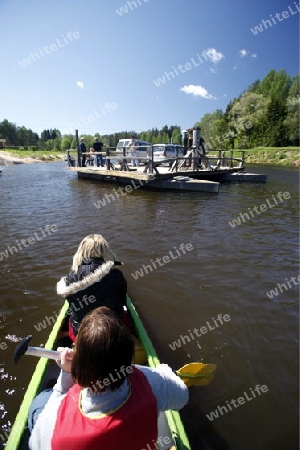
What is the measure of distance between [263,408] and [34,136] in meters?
120

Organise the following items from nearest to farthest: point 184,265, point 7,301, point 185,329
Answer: point 185,329 → point 7,301 → point 184,265

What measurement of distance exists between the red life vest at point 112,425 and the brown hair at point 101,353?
0.43 ft

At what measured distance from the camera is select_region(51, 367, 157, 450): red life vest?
1312 mm

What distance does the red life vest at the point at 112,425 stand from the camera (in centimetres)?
131

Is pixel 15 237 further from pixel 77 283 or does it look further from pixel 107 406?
pixel 107 406

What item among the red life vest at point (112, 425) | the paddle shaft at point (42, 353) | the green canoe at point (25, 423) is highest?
the red life vest at point (112, 425)

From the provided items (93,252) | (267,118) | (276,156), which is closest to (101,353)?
(93,252)

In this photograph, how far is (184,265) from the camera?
261 inches

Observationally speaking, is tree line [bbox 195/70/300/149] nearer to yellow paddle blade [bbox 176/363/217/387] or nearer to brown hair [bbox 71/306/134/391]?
yellow paddle blade [bbox 176/363/217/387]

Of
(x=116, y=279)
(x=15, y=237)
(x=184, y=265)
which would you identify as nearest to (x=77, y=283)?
(x=116, y=279)

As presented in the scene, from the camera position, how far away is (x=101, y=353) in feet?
4.45

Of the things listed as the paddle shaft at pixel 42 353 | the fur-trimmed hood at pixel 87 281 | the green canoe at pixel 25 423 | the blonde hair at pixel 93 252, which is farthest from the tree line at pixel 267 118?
the paddle shaft at pixel 42 353

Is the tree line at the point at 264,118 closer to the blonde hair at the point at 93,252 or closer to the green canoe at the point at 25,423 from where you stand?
the blonde hair at the point at 93,252

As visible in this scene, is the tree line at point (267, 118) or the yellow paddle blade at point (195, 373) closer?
the yellow paddle blade at point (195, 373)
